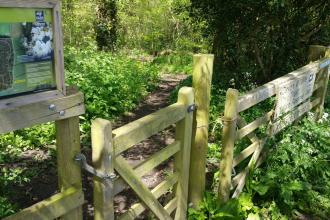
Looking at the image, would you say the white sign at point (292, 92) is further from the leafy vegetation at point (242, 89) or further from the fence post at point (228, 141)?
the fence post at point (228, 141)

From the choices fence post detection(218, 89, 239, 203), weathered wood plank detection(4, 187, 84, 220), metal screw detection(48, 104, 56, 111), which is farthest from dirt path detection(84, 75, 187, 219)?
metal screw detection(48, 104, 56, 111)

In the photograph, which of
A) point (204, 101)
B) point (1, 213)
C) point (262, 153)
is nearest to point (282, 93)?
point (262, 153)

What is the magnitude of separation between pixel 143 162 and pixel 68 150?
0.79 m

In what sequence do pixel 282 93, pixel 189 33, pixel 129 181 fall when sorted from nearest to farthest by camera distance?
pixel 129 181, pixel 282 93, pixel 189 33

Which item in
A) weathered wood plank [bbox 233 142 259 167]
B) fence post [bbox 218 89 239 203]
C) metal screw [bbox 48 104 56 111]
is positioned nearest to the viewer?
metal screw [bbox 48 104 56 111]

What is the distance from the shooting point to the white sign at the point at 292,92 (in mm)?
4397

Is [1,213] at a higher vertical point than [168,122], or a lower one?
lower

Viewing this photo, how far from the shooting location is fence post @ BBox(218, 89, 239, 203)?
3432 millimetres

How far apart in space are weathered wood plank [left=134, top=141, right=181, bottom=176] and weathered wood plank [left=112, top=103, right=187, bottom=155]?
0.22 meters

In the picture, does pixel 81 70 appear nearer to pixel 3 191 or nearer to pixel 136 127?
pixel 3 191

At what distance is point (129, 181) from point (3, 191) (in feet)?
7.39

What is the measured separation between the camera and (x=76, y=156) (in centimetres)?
215

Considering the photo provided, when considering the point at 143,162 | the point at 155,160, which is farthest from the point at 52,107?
the point at 155,160

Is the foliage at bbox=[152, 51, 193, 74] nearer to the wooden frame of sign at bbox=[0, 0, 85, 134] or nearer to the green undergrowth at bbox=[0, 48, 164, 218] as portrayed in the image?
the green undergrowth at bbox=[0, 48, 164, 218]
